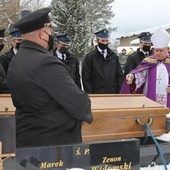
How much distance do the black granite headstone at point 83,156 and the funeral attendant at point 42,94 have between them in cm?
19

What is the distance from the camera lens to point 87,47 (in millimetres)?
26688

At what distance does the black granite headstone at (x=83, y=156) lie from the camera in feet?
6.61

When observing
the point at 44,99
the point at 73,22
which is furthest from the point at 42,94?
the point at 73,22

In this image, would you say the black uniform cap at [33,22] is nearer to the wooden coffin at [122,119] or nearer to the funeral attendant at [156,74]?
the wooden coffin at [122,119]

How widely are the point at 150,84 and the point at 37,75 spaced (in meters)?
2.44

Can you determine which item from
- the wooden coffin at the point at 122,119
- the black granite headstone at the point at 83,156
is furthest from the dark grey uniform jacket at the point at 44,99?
the wooden coffin at the point at 122,119

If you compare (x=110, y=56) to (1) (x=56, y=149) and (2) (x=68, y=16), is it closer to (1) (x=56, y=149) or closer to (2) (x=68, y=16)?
(1) (x=56, y=149)

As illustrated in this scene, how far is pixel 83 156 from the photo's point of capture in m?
2.13

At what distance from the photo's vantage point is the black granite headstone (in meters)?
2.02

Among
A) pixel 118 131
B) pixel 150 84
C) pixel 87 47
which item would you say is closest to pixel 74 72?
pixel 150 84

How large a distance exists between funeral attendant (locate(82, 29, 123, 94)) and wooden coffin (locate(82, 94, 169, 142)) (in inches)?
93.2

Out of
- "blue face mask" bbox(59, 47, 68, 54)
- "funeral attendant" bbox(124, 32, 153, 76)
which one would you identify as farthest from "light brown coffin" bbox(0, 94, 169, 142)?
"funeral attendant" bbox(124, 32, 153, 76)

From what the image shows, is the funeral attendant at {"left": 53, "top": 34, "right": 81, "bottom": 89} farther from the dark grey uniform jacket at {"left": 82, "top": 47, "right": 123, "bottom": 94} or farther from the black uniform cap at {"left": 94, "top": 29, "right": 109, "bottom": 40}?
the black uniform cap at {"left": 94, "top": 29, "right": 109, "bottom": 40}

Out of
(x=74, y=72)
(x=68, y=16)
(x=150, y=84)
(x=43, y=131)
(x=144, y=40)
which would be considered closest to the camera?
(x=43, y=131)
